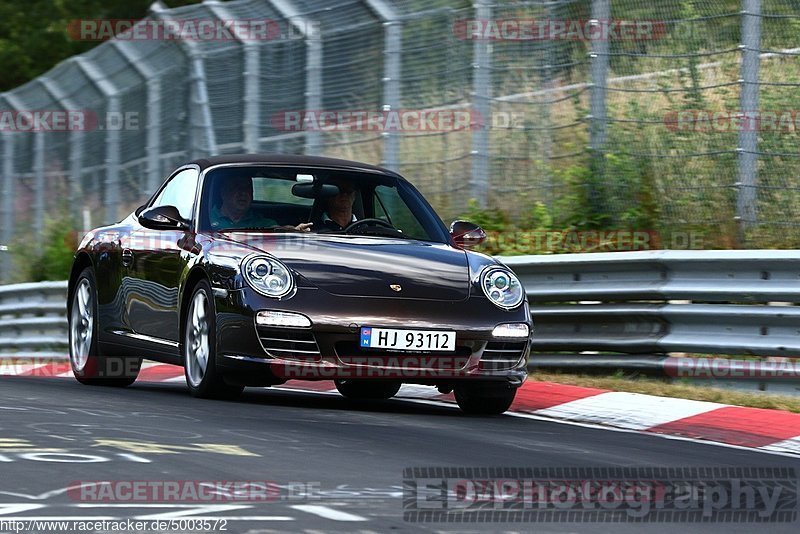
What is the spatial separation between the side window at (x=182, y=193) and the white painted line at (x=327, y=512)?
4.36 m

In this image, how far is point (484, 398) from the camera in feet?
29.3

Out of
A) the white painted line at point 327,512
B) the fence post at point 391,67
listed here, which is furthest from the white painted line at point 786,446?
the fence post at point 391,67

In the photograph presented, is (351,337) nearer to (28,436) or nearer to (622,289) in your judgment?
(28,436)

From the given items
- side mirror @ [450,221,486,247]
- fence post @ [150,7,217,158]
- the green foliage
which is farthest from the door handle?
the green foliage

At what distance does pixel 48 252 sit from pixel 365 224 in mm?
10956

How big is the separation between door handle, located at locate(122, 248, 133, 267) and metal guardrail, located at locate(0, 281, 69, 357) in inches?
196

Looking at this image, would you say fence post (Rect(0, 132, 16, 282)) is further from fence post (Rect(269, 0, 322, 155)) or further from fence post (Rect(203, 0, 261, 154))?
fence post (Rect(269, 0, 322, 155))

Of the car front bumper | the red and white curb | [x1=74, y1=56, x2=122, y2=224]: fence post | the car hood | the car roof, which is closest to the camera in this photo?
the red and white curb

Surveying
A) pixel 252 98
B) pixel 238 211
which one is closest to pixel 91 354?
pixel 238 211

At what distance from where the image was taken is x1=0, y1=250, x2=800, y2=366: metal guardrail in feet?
31.3

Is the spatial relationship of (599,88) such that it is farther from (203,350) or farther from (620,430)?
(203,350)

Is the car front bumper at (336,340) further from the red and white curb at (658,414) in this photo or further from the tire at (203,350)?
the red and white curb at (658,414)

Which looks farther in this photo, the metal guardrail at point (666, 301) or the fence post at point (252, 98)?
the fence post at point (252, 98)

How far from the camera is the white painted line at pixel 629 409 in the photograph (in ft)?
28.0
